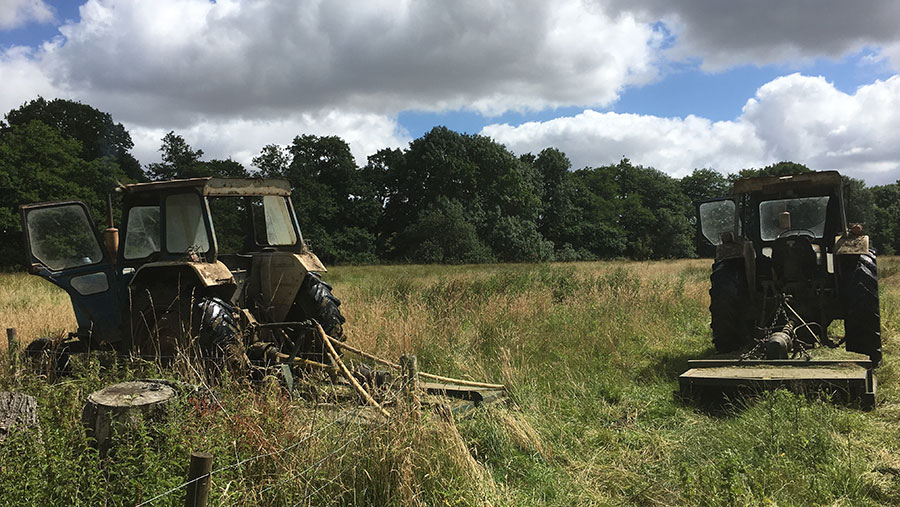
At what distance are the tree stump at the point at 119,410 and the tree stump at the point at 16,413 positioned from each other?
0.82ft

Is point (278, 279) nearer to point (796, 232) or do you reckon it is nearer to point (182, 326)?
point (182, 326)

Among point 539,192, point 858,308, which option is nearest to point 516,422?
point 858,308

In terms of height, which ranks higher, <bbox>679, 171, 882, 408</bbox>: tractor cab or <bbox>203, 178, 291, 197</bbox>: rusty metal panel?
<bbox>203, 178, 291, 197</bbox>: rusty metal panel

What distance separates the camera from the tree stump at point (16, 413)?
3.32 m

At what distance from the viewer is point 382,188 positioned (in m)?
46.4

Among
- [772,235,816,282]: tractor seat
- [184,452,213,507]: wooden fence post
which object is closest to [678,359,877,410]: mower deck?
[772,235,816,282]: tractor seat

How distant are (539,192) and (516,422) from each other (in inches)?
1930

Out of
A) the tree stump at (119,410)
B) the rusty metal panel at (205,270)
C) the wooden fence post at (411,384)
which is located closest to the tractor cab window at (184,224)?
the rusty metal panel at (205,270)

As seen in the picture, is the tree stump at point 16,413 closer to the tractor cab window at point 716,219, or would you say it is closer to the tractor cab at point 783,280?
the tractor cab at point 783,280

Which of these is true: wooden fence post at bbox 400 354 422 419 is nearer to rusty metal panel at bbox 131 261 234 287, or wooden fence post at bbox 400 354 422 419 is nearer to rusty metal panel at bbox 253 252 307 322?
rusty metal panel at bbox 131 261 234 287

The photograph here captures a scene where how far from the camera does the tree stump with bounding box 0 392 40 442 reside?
3316mm

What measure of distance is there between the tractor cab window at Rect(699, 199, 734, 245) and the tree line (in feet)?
96.5

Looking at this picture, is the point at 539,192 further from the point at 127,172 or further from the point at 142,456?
the point at 142,456

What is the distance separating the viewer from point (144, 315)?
19.6ft
